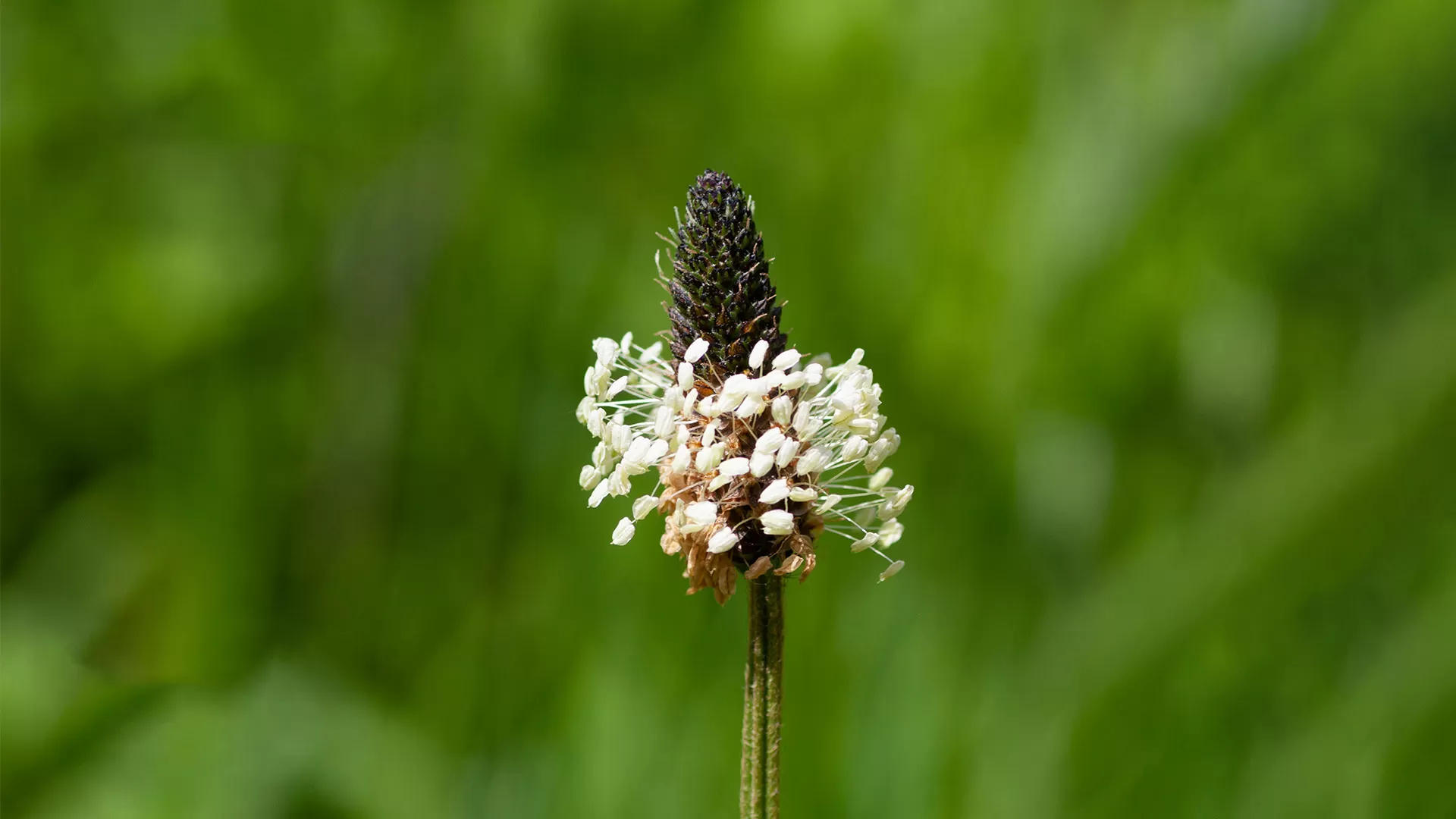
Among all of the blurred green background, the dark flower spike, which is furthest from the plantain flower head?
the blurred green background

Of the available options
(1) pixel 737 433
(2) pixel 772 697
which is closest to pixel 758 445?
(1) pixel 737 433

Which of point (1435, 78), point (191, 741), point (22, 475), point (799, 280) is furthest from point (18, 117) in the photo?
point (1435, 78)

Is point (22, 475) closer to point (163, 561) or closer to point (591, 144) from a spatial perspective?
point (163, 561)

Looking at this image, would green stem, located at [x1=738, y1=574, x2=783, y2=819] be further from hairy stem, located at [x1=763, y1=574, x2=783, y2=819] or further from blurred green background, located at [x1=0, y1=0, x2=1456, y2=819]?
blurred green background, located at [x1=0, y1=0, x2=1456, y2=819]

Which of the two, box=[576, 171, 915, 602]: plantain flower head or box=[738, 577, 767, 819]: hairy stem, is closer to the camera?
box=[738, 577, 767, 819]: hairy stem

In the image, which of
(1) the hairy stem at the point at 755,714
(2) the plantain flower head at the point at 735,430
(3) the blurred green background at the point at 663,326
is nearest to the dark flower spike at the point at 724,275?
(2) the plantain flower head at the point at 735,430

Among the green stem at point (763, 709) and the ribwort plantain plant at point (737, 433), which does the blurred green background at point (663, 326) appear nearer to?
the ribwort plantain plant at point (737, 433)

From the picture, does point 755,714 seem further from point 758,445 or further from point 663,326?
point 663,326
